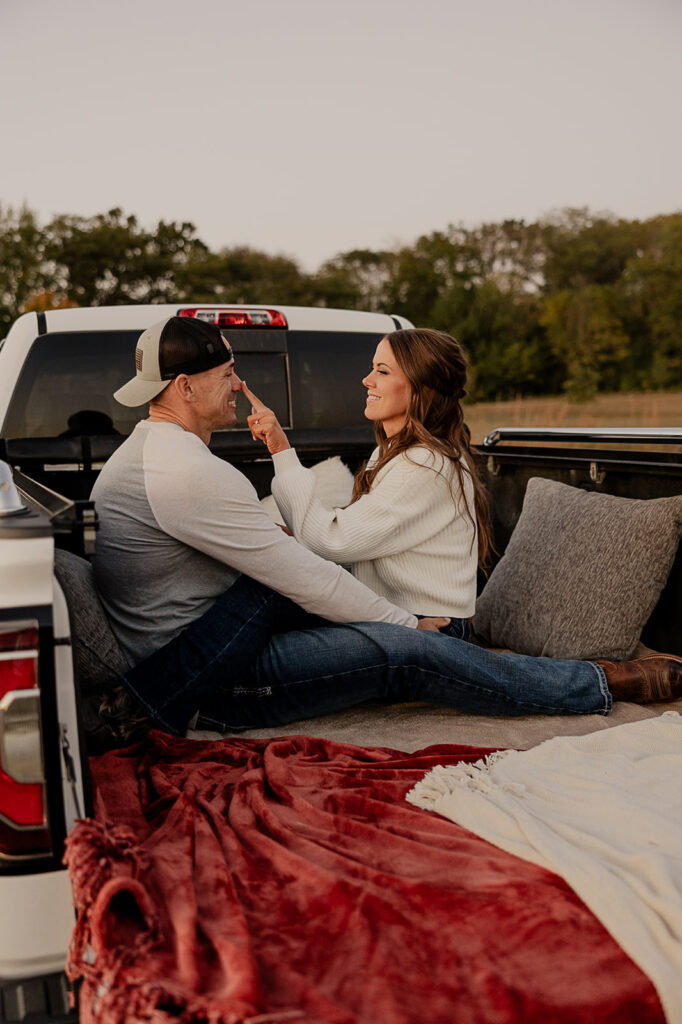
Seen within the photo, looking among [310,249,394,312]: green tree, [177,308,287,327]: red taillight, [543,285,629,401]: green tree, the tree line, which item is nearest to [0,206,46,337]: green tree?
the tree line

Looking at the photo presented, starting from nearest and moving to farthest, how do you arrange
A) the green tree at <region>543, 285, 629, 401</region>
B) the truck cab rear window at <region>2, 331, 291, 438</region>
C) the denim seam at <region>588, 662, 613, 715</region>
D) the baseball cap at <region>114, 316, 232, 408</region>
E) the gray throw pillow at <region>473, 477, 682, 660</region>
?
the baseball cap at <region>114, 316, 232, 408</region>, the denim seam at <region>588, 662, 613, 715</region>, the gray throw pillow at <region>473, 477, 682, 660</region>, the truck cab rear window at <region>2, 331, 291, 438</region>, the green tree at <region>543, 285, 629, 401</region>

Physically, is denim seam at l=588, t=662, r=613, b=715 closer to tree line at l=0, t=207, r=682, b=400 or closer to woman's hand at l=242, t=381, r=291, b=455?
woman's hand at l=242, t=381, r=291, b=455

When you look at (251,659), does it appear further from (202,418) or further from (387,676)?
(202,418)

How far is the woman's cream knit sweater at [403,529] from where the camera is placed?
3174 millimetres

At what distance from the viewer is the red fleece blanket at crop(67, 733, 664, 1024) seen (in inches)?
56.7

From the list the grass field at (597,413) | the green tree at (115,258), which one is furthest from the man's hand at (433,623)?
the green tree at (115,258)

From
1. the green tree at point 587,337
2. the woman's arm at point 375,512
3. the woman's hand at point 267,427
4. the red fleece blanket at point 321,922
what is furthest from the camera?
the green tree at point 587,337

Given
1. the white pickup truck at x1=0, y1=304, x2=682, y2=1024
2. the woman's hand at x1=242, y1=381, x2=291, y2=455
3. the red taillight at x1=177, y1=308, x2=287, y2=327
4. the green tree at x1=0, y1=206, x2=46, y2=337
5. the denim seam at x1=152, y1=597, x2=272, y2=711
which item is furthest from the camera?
the green tree at x1=0, y1=206, x2=46, y2=337

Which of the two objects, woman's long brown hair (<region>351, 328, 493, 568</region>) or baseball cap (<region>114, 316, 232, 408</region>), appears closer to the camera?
baseball cap (<region>114, 316, 232, 408</region>)

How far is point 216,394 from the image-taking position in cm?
284

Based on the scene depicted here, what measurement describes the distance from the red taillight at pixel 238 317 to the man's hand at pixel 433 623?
155 centimetres

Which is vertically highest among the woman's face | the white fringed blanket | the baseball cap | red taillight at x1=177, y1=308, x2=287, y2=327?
red taillight at x1=177, y1=308, x2=287, y2=327

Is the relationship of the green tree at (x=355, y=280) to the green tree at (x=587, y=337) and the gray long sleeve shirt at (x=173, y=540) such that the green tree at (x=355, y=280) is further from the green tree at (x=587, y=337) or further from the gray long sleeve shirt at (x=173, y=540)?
the gray long sleeve shirt at (x=173, y=540)

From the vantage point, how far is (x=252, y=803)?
7.07ft
